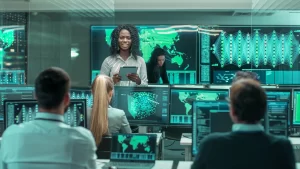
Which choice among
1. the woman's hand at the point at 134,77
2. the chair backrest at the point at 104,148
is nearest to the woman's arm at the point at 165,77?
the woman's hand at the point at 134,77

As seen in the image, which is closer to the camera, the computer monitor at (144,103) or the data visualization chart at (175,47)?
the computer monitor at (144,103)

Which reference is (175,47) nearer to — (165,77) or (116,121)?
(165,77)

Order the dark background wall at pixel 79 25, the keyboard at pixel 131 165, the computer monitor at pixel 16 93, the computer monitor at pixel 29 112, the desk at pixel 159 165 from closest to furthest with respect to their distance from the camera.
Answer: the keyboard at pixel 131 165
the desk at pixel 159 165
the computer monitor at pixel 29 112
the computer monitor at pixel 16 93
the dark background wall at pixel 79 25

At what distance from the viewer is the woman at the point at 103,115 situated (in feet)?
10.7

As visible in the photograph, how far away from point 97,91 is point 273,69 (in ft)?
12.2

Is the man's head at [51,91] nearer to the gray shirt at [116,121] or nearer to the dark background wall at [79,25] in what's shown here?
the gray shirt at [116,121]

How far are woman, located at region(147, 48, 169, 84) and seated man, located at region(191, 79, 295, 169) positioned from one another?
4477mm

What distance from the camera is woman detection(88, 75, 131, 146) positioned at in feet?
10.7

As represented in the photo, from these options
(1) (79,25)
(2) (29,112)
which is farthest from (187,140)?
(1) (79,25)

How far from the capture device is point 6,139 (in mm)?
2031

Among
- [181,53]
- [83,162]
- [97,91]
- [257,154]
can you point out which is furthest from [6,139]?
[181,53]

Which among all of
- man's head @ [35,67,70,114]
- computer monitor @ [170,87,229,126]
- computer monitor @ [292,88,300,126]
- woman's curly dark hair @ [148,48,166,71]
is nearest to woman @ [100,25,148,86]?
computer monitor @ [170,87,229,126]

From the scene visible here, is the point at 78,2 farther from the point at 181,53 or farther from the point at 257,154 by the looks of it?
the point at 257,154

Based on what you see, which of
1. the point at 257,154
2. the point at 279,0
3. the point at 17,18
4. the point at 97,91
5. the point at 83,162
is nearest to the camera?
the point at 257,154
